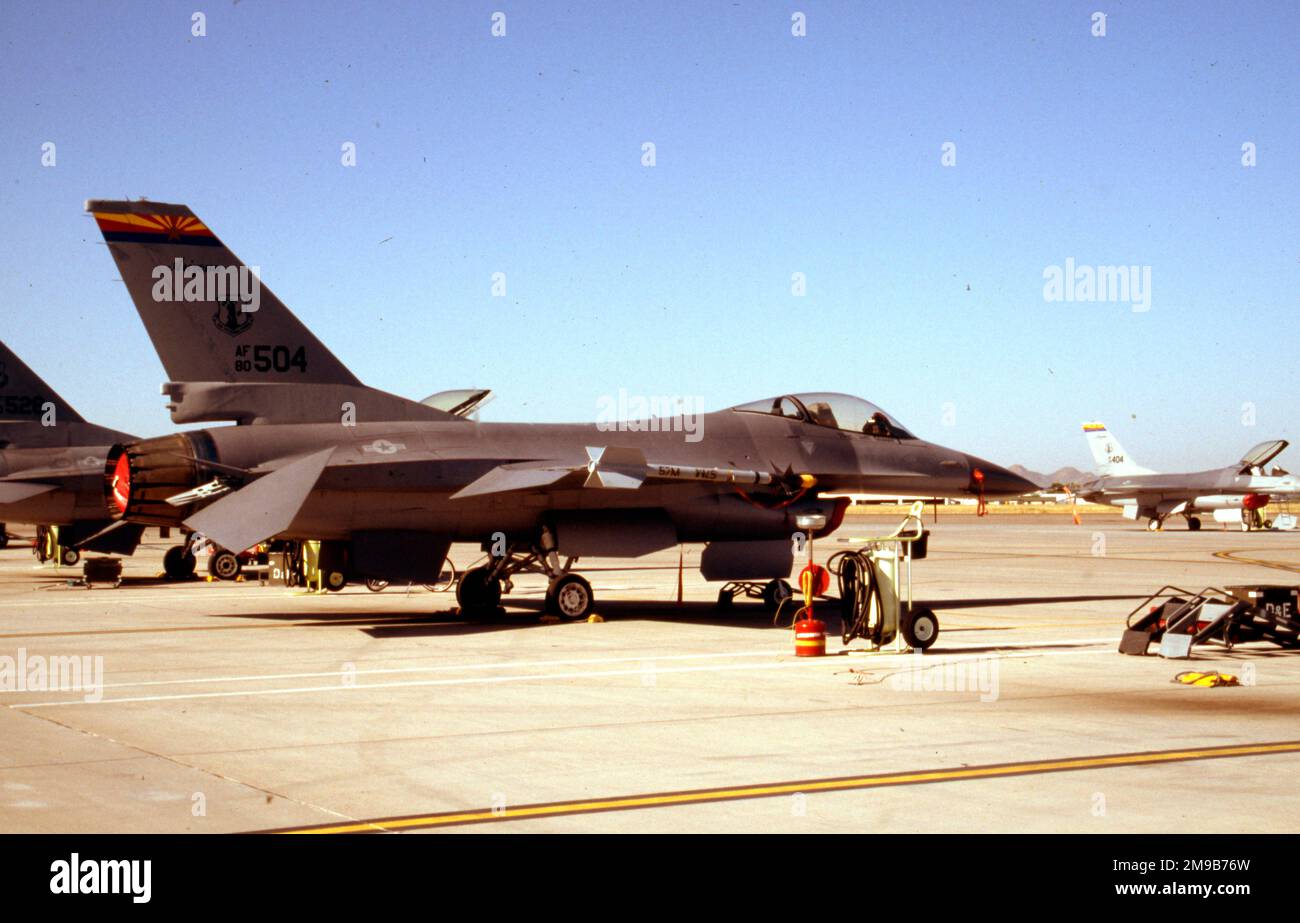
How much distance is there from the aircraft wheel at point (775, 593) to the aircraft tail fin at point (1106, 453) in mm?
54181

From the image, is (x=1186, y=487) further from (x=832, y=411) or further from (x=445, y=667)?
(x=445, y=667)

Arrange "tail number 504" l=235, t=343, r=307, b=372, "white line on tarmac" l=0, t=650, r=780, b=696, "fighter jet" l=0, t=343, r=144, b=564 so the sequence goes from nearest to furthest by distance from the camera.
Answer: "white line on tarmac" l=0, t=650, r=780, b=696, "tail number 504" l=235, t=343, r=307, b=372, "fighter jet" l=0, t=343, r=144, b=564

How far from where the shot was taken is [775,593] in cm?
2133

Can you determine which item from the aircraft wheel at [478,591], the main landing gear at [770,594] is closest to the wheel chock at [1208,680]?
the main landing gear at [770,594]

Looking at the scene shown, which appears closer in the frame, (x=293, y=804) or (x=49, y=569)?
(x=293, y=804)

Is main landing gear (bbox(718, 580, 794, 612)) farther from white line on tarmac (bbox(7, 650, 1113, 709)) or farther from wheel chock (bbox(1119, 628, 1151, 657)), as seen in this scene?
wheel chock (bbox(1119, 628, 1151, 657))

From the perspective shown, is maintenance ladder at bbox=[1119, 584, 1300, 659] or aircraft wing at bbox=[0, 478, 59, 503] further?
aircraft wing at bbox=[0, 478, 59, 503]

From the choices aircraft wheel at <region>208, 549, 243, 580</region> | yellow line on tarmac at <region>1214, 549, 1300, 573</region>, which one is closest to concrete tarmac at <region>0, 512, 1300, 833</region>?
aircraft wheel at <region>208, 549, 243, 580</region>

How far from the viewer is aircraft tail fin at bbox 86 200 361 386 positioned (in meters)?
18.2
